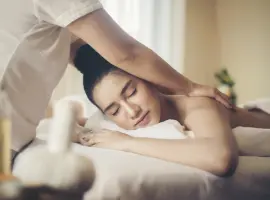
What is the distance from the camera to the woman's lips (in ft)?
4.47

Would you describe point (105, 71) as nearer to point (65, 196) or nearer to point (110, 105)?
point (110, 105)

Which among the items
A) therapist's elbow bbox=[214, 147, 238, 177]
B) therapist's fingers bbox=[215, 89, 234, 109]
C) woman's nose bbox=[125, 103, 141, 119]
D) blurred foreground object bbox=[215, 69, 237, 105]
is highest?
therapist's elbow bbox=[214, 147, 238, 177]

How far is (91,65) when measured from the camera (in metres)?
1.41

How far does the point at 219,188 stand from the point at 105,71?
1.69 ft

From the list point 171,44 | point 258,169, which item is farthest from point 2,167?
point 171,44

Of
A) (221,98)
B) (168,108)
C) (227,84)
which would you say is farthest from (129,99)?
(227,84)

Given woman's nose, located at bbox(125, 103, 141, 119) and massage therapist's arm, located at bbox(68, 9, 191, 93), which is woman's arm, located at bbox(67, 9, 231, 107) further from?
woman's nose, located at bbox(125, 103, 141, 119)

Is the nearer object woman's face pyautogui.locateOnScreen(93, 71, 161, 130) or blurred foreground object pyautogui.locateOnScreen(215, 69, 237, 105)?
woman's face pyautogui.locateOnScreen(93, 71, 161, 130)

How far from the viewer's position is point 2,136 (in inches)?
26.0

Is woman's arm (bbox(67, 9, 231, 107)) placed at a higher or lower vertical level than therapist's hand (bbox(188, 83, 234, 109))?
higher

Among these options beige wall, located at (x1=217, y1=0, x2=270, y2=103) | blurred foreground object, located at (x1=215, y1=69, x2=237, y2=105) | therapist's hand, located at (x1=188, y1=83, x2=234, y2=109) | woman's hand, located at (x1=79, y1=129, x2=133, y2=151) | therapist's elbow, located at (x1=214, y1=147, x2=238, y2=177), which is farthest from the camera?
blurred foreground object, located at (x1=215, y1=69, x2=237, y2=105)

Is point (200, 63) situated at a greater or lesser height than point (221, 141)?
lesser

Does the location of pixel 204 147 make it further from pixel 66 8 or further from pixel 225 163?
pixel 66 8

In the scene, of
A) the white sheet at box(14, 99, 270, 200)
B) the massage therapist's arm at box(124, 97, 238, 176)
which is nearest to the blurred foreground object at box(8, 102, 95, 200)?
the white sheet at box(14, 99, 270, 200)
